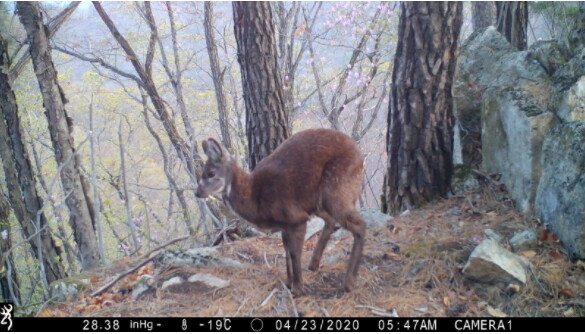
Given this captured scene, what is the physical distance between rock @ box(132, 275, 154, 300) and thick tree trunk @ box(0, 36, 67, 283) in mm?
5488

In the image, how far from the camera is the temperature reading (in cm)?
376

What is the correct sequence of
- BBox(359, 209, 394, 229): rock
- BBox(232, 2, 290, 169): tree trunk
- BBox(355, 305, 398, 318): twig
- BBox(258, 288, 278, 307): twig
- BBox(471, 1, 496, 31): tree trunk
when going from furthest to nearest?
BBox(471, 1, 496, 31): tree trunk → BBox(232, 2, 290, 169): tree trunk → BBox(359, 209, 394, 229): rock → BBox(258, 288, 278, 307): twig → BBox(355, 305, 398, 318): twig

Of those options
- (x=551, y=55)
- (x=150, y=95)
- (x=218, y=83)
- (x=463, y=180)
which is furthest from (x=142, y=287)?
(x=150, y=95)

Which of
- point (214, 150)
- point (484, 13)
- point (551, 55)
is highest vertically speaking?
point (484, 13)

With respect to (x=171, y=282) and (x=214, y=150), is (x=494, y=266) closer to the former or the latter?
(x=214, y=150)

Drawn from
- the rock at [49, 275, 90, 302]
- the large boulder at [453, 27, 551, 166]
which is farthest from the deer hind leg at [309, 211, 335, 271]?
the large boulder at [453, 27, 551, 166]

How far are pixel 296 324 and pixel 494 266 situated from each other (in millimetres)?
1600

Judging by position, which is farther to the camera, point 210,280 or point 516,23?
point 516,23

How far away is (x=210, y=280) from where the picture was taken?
4.45 metres

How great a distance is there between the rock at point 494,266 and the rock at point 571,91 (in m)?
1.82

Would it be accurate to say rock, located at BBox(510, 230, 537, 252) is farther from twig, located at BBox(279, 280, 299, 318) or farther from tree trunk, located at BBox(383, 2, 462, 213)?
twig, located at BBox(279, 280, 299, 318)

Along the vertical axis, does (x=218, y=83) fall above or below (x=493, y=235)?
above

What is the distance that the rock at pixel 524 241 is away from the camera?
175 inches

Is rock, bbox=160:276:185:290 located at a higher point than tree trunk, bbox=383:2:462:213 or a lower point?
lower
